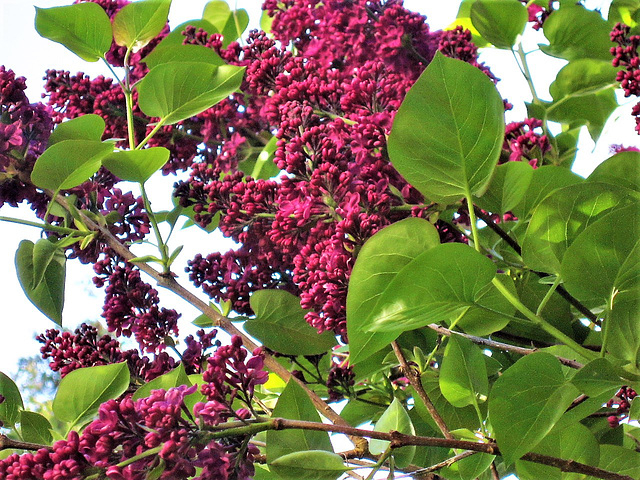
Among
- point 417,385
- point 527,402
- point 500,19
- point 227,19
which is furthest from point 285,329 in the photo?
point 227,19

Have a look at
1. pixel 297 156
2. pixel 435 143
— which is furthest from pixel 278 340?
pixel 435 143

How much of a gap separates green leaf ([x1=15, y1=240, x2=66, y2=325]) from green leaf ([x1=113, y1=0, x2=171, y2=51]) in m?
0.24

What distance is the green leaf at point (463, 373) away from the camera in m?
0.47

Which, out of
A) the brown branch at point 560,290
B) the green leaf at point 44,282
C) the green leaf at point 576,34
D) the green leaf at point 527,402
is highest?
the green leaf at point 576,34

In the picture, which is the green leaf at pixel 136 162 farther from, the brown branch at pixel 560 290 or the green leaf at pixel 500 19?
the green leaf at pixel 500 19

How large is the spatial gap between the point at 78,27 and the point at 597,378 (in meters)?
0.56

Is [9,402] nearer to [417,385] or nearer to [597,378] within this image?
[417,385]

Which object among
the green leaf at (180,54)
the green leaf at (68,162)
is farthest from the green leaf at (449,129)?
the green leaf at (180,54)

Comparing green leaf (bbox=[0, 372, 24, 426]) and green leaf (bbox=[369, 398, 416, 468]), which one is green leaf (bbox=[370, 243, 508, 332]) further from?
green leaf (bbox=[0, 372, 24, 426])

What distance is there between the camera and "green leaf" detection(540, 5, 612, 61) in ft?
2.43

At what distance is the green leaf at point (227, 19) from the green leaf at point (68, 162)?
0.40m

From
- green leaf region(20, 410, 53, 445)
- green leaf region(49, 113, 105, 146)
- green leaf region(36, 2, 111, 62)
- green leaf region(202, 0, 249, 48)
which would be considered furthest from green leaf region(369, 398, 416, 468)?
green leaf region(202, 0, 249, 48)

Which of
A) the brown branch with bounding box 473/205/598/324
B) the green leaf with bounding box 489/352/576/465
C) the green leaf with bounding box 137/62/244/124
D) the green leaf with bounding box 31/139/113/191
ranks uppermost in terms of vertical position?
the green leaf with bounding box 137/62/244/124

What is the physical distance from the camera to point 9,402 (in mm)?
548
